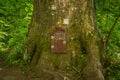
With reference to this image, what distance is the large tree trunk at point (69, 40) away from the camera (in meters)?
4.68

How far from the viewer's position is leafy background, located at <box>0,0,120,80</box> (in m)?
5.09

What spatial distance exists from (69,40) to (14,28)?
3.31 meters

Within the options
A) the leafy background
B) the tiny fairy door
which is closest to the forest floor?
the leafy background

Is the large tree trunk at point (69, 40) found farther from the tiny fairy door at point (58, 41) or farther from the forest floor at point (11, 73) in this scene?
the forest floor at point (11, 73)

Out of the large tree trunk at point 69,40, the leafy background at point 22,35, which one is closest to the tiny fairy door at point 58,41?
the large tree trunk at point 69,40

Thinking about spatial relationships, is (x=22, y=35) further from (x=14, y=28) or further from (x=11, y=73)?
(x=14, y=28)

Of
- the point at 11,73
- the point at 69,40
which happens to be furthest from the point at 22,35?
the point at 69,40

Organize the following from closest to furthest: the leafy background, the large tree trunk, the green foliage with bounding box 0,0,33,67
Answer: 1. the large tree trunk
2. the leafy background
3. the green foliage with bounding box 0,0,33,67

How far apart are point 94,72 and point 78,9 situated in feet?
3.95

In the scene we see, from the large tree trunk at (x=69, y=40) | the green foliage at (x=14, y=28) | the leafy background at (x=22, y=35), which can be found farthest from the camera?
the green foliage at (x=14, y=28)

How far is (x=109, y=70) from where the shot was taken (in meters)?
4.96

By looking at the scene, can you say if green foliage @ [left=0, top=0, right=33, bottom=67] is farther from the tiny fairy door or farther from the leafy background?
the tiny fairy door

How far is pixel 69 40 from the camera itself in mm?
4738

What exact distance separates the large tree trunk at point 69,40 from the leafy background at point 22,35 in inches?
17.2
